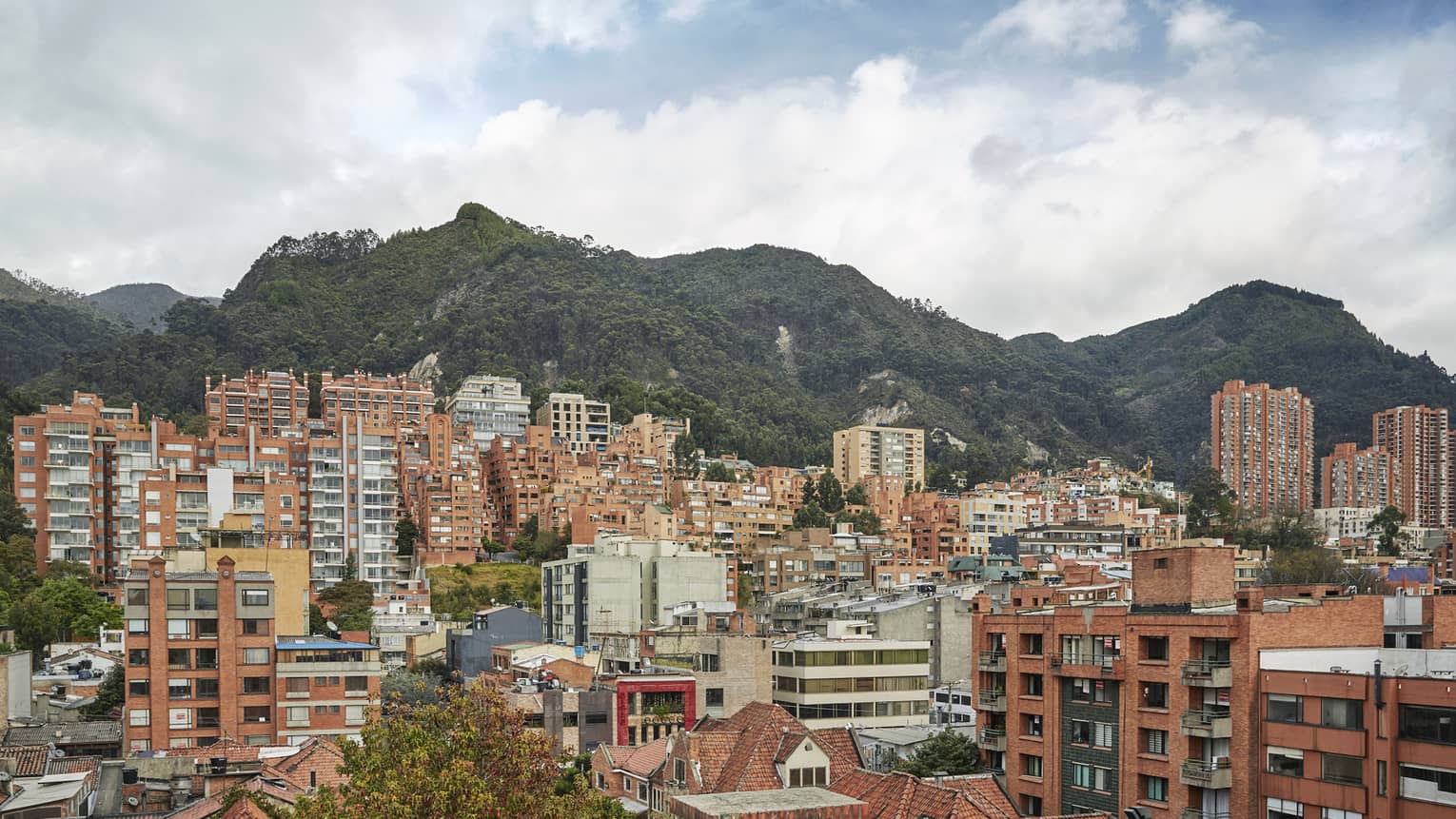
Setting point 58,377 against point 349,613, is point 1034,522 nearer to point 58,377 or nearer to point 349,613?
point 349,613

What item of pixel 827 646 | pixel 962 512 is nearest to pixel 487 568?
pixel 962 512

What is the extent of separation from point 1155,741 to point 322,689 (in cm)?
3061

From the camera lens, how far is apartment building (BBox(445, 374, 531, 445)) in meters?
152

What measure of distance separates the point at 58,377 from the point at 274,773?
13868 centimetres

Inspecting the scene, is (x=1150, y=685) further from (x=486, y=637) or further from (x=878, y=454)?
(x=878, y=454)

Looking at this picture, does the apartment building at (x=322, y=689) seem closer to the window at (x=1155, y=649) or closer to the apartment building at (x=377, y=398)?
the window at (x=1155, y=649)

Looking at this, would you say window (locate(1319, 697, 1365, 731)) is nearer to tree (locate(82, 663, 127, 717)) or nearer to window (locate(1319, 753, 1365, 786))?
window (locate(1319, 753, 1365, 786))

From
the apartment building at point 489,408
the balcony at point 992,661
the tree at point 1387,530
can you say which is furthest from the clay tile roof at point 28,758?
the tree at point 1387,530

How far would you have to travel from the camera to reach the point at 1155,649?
38219 mm

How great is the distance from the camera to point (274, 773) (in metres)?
36.4

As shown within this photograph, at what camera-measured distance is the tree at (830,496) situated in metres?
140

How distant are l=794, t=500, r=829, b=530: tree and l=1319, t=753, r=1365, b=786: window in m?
95.5

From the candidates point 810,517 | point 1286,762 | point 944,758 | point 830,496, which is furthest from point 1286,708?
point 830,496

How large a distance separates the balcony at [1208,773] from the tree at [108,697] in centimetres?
4233
